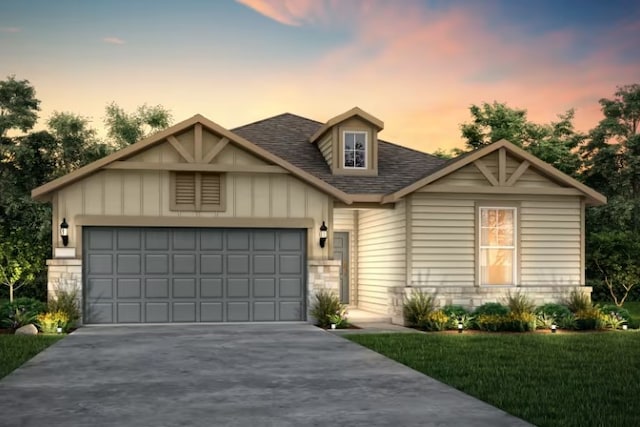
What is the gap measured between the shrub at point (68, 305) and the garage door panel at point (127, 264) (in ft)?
3.78

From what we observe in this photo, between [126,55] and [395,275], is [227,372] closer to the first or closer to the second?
[395,275]

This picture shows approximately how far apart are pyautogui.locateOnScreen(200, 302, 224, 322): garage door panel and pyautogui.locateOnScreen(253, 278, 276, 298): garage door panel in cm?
92

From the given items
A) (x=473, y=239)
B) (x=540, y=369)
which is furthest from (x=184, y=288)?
(x=540, y=369)

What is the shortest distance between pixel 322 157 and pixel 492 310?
7304 millimetres

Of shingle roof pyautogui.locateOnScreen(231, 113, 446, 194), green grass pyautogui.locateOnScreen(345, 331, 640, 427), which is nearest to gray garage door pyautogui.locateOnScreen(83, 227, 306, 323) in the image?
shingle roof pyautogui.locateOnScreen(231, 113, 446, 194)

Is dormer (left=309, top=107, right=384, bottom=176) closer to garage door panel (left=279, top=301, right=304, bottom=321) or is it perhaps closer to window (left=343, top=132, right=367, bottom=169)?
window (left=343, top=132, right=367, bottom=169)

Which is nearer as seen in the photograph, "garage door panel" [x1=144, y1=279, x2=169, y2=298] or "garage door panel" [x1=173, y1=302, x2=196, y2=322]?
"garage door panel" [x1=144, y1=279, x2=169, y2=298]

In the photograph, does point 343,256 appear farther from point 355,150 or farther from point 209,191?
point 209,191

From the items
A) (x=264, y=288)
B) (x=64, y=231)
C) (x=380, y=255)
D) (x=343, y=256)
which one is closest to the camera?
(x=64, y=231)

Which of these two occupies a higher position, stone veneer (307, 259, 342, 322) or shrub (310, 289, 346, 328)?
stone veneer (307, 259, 342, 322)

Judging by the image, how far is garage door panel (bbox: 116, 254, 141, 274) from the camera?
1791 centimetres

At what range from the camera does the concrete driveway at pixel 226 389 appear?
24.0 feet

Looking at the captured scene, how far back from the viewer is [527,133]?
38.0 meters

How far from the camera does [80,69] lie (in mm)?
27422
